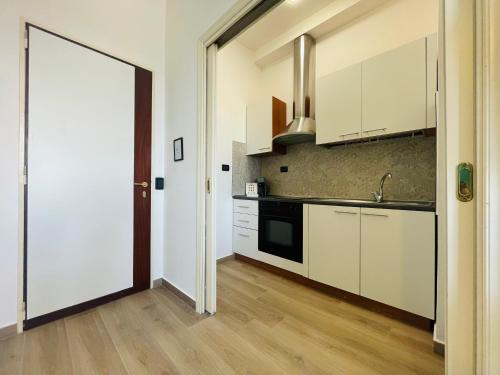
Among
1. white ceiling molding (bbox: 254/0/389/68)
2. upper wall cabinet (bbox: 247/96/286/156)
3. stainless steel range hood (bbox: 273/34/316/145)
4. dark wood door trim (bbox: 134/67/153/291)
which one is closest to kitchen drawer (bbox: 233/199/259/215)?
upper wall cabinet (bbox: 247/96/286/156)

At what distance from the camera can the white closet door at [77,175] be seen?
153cm

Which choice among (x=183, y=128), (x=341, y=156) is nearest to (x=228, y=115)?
(x=183, y=128)

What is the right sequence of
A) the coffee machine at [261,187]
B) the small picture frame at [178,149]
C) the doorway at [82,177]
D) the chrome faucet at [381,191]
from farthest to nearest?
1. the coffee machine at [261,187]
2. the chrome faucet at [381,191]
3. the small picture frame at [178,149]
4. the doorway at [82,177]

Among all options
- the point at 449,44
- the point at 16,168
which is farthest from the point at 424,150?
the point at 16,168

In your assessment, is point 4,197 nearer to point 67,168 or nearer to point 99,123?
point 67,168

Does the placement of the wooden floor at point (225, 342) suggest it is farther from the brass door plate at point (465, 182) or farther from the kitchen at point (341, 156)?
the brass door plate at point (465, 182)

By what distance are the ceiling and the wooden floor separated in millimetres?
2706

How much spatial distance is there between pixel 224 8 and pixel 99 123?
134 centimetres

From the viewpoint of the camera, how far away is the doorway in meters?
1.53

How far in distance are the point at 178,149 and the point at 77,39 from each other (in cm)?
113

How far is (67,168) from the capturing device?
5.41ft

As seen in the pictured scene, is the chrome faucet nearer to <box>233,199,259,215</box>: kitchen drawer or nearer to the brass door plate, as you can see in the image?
<box>233,199,259,215</box>: kitchen drawer

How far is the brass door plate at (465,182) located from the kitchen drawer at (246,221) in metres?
2.21

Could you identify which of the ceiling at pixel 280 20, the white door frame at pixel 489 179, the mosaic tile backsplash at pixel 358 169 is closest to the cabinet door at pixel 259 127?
the mosaic tile backsplash at pixel 358 169
